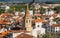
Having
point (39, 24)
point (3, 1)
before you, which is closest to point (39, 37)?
point (39, 24)

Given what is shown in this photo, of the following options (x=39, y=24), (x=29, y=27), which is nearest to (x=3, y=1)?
(x=39, y=24)

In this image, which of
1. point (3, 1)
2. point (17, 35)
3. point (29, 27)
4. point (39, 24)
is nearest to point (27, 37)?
point (17, 35)

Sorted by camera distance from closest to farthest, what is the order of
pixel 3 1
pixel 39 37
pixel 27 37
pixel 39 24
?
pixel 27 37 < pixel 39 37 < pixel 39 24 < pixel 3 1

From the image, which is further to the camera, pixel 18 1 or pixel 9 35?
pixel 18 1

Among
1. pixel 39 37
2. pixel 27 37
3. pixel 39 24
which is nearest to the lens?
pixel 27 37

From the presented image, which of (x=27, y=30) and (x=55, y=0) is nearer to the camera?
(x=27, y=30)

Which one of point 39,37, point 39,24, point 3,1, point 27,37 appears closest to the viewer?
point 27,37

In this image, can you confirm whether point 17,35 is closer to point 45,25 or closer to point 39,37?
point 39,37

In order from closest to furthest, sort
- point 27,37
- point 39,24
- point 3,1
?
1. point 27,37
2. point 39,24
3. point 3,1

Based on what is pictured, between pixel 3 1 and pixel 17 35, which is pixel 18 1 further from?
pixel 17 35
